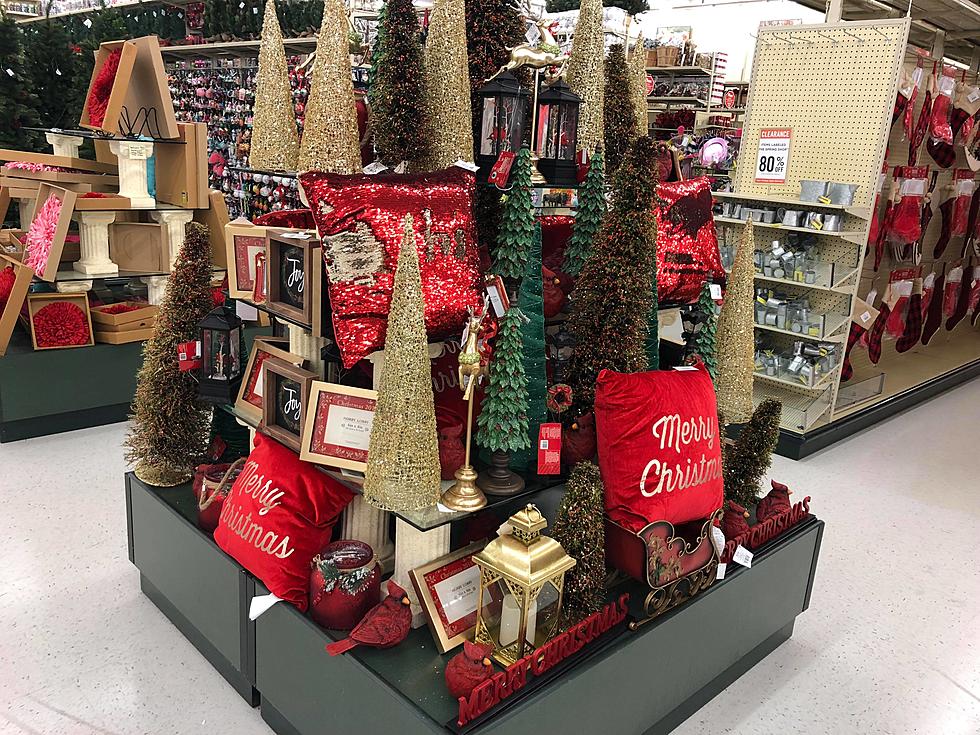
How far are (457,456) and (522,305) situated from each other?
0.43 meters

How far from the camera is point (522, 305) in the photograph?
2010mm

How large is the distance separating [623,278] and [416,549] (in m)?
0.90

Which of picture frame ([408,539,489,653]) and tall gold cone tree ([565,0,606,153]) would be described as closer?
picture frame ([408,539,489,653])

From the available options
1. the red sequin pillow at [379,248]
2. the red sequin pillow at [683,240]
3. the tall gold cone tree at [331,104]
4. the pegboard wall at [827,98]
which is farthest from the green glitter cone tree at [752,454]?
the pegboard wall at [827,98]

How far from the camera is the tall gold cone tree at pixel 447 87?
1.98 m

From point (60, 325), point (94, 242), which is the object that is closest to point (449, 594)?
point (60, 325)

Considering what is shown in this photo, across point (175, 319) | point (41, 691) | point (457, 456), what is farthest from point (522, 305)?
point (41, 691)

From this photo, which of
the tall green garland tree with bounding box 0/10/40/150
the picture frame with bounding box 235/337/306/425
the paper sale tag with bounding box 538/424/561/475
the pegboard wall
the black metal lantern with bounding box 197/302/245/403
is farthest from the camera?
the tall green garland tree with bounding box 0/10/40/150

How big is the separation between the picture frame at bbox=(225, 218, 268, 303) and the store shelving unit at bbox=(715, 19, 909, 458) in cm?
321

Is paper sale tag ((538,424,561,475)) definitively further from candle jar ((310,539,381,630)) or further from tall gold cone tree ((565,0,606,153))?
tall gold cone tree ((565,0,606,153))

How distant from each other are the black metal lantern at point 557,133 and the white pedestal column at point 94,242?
311 cm

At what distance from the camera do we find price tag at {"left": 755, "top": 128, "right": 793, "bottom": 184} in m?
4.63

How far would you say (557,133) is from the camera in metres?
2.24

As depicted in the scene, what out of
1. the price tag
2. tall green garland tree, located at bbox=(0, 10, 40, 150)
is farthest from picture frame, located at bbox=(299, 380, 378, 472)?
tall green garland tree, located at bbox=(0, 10, 40, 150)
